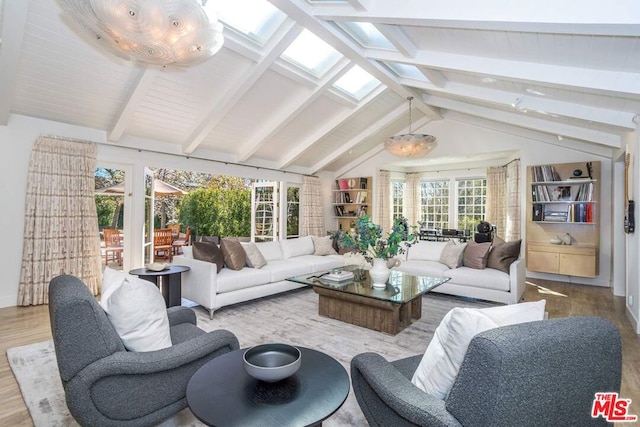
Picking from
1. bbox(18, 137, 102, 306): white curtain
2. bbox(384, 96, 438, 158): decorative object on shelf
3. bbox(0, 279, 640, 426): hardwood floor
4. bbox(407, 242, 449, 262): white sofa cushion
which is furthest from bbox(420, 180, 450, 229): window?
bbox(18, 137, 102, 306): white curtain

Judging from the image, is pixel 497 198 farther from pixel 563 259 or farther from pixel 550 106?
pixel 550 106

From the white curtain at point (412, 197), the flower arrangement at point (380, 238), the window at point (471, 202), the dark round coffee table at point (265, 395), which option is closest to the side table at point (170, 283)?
the flower arrangement at point (380, 238)

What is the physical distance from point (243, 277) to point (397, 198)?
18.2 feet

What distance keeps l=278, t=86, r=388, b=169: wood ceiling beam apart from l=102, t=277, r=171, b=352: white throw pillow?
495 centimetres

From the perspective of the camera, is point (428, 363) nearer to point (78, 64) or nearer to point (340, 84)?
point (78, 64)

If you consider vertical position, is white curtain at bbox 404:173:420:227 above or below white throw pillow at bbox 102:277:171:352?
above

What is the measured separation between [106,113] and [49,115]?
66 centimetres

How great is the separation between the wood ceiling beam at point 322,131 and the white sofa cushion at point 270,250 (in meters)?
2.32

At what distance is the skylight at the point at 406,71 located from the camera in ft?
→ 15.3

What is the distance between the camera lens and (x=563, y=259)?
5.36 meters

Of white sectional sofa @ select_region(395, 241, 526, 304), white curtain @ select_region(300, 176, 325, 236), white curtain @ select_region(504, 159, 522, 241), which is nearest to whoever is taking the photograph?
white sectional sofa @ select_region(395, 241, 526, 304)

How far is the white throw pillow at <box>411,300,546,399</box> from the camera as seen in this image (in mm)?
1173

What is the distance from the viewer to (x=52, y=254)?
13.8 feet

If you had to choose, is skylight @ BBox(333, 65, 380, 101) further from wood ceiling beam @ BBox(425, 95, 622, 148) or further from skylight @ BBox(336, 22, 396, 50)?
wood ceiling beam @ BBox(425, 95, 622, 148)
